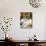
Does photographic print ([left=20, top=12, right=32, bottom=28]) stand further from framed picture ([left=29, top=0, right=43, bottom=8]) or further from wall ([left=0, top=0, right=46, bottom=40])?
framed picture ([left=29, top=0, right=43, bottom=8])

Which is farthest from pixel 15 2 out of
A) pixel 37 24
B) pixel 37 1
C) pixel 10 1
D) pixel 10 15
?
pixel 37 24

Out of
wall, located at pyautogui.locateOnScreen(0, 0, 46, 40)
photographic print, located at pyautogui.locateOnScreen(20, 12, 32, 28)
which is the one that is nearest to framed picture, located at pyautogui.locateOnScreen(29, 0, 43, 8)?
wall, located at pyautogui.locateOnScreen(0, 0, 46, 40)

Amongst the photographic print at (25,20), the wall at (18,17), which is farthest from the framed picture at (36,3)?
the photographic print at (25,20)

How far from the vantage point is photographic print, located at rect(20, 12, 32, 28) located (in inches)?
216

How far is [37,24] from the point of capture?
18.2ft

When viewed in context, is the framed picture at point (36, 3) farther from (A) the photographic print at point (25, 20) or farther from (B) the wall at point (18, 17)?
(A) the photographic print at point (25, 20)

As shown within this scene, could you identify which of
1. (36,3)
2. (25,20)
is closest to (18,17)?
(25,20)

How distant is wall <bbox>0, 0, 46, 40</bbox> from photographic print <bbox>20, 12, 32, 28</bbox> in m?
0.12

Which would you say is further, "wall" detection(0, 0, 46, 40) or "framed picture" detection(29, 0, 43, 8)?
"framed picture" detection(29, 0, 43, 8)

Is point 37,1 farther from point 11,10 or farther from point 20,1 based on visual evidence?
point 11,10

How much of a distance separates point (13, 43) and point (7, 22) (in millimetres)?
1332

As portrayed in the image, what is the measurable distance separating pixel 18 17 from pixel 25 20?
0.99 ft

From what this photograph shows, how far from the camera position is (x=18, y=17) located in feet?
17.9

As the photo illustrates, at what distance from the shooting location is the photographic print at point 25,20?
547 centimetres
